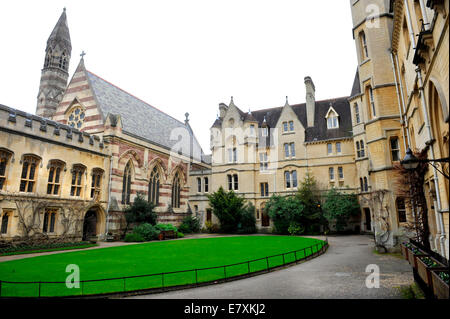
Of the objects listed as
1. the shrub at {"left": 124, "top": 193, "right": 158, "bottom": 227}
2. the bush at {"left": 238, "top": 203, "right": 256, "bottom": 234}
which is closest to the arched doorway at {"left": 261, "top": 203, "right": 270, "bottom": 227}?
the bush at {"left": 238, "top": 203, "right": 256, "bottom": 234}

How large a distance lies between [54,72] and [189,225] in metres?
34.7

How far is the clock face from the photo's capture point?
29.5 m

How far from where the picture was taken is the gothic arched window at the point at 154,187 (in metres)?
32.4

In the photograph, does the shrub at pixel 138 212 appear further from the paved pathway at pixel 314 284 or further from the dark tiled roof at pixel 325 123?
the dark tiled roof at pixel 325 123

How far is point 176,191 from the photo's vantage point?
122 feet

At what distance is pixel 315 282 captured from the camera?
369 inches

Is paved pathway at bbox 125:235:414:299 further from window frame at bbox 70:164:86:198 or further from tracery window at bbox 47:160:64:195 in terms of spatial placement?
window frame at bbox 70:164:86:198

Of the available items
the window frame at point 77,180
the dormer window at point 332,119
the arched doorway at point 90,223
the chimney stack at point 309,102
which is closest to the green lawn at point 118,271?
the window frame at point 77,180

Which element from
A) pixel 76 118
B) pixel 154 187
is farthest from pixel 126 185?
pixel 76 118

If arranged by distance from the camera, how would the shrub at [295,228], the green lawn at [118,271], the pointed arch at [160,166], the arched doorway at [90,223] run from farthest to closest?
1. the pointed arch at [160,166]
2. the shrub at [295,228]
3. the arched doorway at [90,223]
4. the green lawn at [118,271]

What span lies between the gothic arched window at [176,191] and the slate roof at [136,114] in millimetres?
4523

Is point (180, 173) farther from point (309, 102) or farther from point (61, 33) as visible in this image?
point (61, 33)

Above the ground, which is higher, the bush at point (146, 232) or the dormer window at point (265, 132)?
the dormer window at point (265, 132)

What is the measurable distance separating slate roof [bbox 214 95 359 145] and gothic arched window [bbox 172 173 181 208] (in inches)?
391
